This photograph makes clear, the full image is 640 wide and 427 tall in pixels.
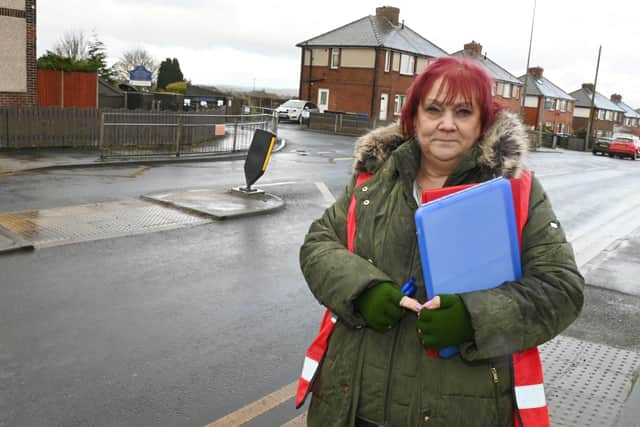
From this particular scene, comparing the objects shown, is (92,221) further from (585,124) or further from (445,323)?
(585,124)

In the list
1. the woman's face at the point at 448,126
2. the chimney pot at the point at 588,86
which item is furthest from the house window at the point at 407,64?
the chimney pot at the point at 588,86

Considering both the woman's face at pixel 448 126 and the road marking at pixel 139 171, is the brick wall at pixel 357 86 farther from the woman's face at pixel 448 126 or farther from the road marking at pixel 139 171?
the woman's face at pixel 448 126

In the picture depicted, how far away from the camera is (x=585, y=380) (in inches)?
178

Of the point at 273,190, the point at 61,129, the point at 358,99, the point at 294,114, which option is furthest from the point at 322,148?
the point at 358,99

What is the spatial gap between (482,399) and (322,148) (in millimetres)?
22880

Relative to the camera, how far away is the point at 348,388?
2.22 m

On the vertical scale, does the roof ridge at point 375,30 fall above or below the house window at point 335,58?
above

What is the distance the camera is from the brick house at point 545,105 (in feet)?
217

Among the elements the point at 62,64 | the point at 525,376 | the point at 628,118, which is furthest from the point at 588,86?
the point at 525,376

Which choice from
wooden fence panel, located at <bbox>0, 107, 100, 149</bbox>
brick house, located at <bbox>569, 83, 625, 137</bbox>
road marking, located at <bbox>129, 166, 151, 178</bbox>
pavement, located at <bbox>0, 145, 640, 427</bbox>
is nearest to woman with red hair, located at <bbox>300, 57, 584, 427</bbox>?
pavement, located at <bbox>0, 145, 640, 427</bbox>

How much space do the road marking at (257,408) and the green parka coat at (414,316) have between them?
64.9 inches

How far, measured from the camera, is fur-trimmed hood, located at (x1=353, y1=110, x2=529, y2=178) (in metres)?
2.20

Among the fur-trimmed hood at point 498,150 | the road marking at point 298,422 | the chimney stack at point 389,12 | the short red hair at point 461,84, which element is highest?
the chimney stack at point 389,12

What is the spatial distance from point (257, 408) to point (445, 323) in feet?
7.81
